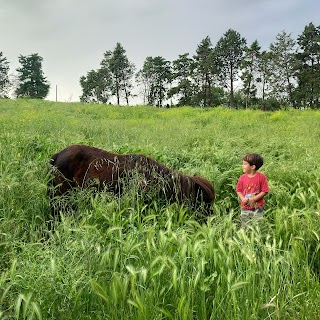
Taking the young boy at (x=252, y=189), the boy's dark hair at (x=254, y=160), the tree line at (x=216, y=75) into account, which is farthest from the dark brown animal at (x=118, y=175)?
the tree line at (x=216, y=75)

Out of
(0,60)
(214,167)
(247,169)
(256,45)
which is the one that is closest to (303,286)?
(247,169)

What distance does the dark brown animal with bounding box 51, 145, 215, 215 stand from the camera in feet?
13.8

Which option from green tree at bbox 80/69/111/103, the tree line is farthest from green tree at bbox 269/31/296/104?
green tree at bbox 80/69/111/103

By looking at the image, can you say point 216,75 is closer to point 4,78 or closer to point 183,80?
point 183,80

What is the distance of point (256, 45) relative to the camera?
49531 mm

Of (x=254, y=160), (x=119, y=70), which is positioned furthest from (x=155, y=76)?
(x=254, y=160)

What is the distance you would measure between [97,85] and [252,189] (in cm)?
6539

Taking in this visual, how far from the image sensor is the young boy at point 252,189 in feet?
13.8

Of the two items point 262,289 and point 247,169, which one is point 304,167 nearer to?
point 247,169

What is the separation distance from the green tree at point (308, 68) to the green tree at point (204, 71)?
41.5 ft

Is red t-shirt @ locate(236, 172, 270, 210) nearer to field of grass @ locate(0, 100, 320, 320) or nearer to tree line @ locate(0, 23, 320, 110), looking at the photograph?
field of grass @ locate(0, 100, 320, 320)

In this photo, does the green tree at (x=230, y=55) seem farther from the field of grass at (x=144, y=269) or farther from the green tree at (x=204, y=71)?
the field of grass at (x=144, y=269)

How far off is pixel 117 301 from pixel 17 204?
2.00 meters

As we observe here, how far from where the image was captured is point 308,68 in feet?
151
